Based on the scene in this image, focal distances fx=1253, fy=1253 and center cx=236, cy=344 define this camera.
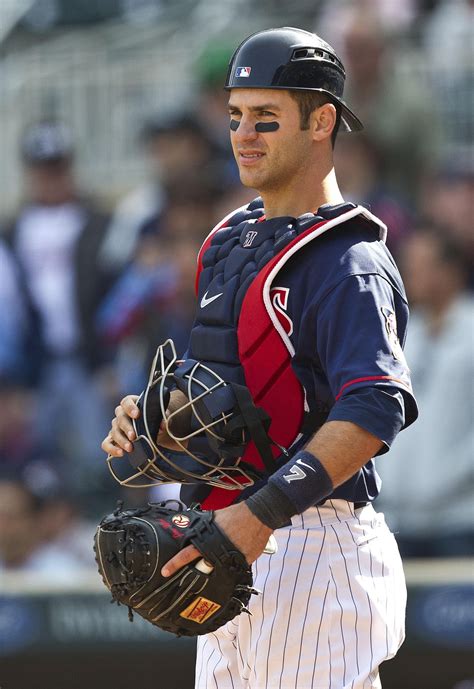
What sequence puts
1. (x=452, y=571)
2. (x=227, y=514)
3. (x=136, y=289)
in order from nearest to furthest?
(x=227, y=514)
(x=452, y=571)
(x=136, y=289)

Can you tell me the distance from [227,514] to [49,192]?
4.45m

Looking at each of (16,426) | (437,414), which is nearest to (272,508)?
(437,414)

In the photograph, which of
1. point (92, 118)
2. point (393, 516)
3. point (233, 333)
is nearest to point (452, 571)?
point (393, 516)

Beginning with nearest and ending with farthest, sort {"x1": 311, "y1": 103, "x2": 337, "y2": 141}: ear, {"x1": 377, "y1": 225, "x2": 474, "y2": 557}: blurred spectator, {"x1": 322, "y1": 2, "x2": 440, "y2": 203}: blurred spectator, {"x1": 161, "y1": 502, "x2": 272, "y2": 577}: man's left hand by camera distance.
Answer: {"x1": 161, "y1": 502, "x2": 272, "y2": 577}: man's left hand
{"x1": 311, "y1": 103, "x2": 337, "y2": 141}: ear
{"x1": 377, "y1": 225, "x2": 474, "y2": 557}: blurred spectator
{"x1": 322, "y1": 2, "x2": 440, "y2": 203}: blurred spectator

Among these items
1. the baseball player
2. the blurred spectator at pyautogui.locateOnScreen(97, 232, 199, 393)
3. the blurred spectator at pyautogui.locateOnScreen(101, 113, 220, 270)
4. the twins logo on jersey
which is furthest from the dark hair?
the blurred spectator at pyautogui.locateOnScreen(101, 113, 220, 270)

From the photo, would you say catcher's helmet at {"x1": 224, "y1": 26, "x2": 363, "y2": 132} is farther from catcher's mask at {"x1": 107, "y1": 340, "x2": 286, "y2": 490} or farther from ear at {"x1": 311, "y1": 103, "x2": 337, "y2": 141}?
catcher's mask at {"x1": 107, "y1": 340, "x2": 286, "y2": 490}

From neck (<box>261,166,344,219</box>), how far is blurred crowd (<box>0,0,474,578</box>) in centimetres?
324

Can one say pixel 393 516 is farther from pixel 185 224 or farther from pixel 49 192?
pixel 49 192

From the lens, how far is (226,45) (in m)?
6.60

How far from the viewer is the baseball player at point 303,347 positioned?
→ 2.69m

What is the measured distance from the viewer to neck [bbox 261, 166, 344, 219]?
291 centimetres

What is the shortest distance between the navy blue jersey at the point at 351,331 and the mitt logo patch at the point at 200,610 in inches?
16.4

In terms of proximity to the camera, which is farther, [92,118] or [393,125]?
[92,118]

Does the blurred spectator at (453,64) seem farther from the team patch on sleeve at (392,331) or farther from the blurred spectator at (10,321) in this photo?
the team patch on sleeve at (392,331)
